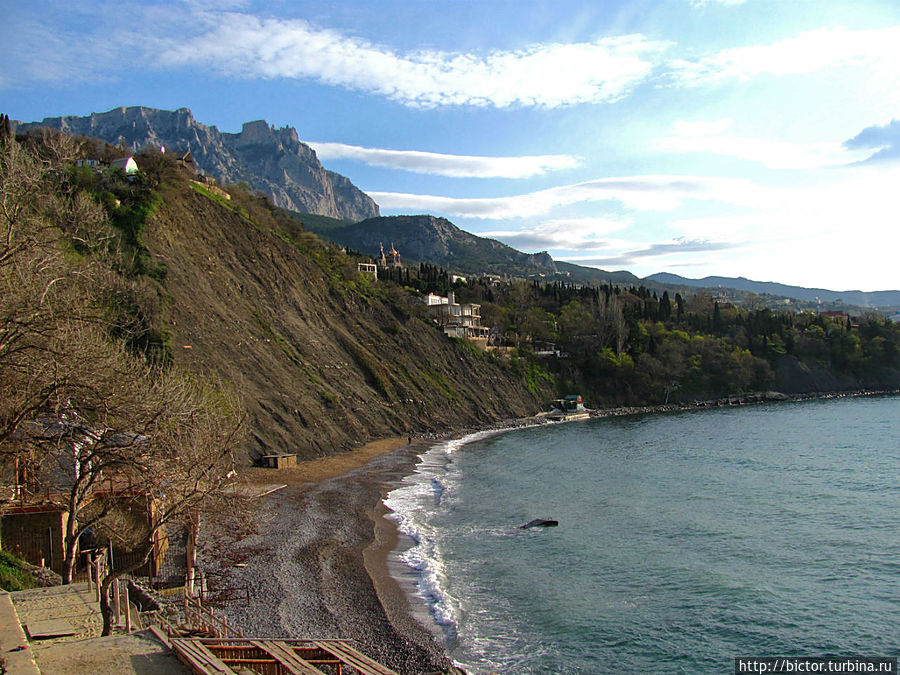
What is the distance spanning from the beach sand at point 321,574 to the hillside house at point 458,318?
50323 mm

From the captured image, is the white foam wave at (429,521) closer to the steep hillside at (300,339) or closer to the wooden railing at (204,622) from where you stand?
the wooden railing at (204,622)

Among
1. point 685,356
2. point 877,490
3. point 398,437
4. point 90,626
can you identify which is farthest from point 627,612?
point 685,356

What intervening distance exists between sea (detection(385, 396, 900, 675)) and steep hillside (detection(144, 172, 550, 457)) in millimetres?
9800

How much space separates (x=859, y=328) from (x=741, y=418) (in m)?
59.6

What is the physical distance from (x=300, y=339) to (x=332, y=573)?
113 feet

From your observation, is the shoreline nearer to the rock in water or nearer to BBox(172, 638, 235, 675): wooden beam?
the rock in water

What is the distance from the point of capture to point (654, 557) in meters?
23.5

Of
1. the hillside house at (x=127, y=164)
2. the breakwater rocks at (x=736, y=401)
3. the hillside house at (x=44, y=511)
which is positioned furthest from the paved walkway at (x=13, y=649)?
the breakwater rocks at (x=736, y=401)

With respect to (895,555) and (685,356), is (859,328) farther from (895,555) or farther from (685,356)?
(895,555)

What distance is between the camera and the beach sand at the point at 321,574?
16.8 m

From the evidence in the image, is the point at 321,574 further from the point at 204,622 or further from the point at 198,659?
the point at 198,659

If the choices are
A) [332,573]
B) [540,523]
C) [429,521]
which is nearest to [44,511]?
[332,573]

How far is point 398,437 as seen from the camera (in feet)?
184

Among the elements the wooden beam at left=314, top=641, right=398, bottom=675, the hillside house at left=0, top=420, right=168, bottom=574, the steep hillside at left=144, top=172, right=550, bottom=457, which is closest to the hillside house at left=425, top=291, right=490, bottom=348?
the steep hillside at left=144, top=172, right=550, bottom=457
